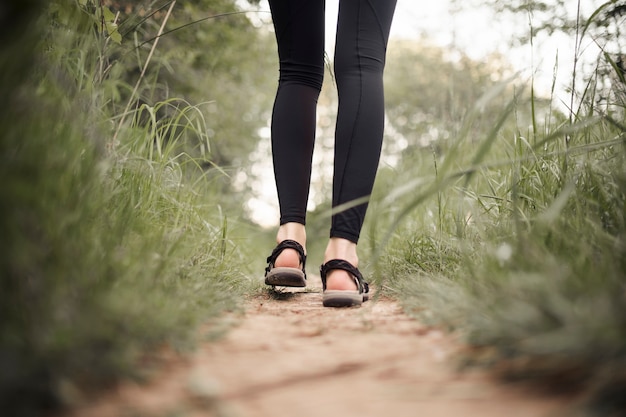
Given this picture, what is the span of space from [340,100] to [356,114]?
77 millimetres

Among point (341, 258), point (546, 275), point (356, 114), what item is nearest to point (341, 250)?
point (341, 258)

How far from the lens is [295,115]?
1347 mm

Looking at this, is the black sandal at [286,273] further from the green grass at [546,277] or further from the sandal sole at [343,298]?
the green grass at [546,277]

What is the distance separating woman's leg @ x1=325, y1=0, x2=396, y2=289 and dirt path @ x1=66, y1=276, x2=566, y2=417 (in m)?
0.42

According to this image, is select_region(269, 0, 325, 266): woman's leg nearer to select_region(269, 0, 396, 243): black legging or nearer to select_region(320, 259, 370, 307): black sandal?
select_region(269, 0, 396, 243): black legging

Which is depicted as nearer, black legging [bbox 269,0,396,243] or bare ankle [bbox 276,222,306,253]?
black legging [bbox 269,0,396,243]

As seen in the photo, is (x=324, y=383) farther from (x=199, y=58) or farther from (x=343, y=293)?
(x=199, y=58)

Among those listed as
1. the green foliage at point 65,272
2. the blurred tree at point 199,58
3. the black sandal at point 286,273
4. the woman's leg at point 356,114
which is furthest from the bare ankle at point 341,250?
the blurred tree at point 199,58

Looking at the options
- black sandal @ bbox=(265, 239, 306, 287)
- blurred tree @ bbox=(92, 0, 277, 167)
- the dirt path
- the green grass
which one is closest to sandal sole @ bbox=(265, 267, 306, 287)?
black sandal @ bbox=(265, 239, 306, 287)

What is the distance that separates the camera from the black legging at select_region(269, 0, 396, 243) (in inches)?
49.1

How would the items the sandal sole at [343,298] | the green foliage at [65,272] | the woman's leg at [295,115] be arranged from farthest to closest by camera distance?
the woman's leg at [295,115]
the sandal sole at [343,298]
the green foliage at [65,272]

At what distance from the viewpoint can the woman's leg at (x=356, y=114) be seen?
1.24 m

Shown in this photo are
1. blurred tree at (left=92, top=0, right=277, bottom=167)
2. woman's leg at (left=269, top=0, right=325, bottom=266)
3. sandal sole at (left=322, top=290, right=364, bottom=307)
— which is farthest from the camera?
blurred tree at (left=92, top=0, right=277, bottom=167)

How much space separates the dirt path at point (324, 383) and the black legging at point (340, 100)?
497mm
